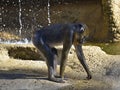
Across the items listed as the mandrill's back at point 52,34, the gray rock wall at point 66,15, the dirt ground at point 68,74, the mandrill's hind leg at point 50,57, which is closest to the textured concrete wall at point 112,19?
the gray rock wall at point 66,15

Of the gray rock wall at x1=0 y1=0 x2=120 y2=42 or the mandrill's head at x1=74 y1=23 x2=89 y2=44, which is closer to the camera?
the mandrill's head at x1=74 y1=23 x2=89 y2=44

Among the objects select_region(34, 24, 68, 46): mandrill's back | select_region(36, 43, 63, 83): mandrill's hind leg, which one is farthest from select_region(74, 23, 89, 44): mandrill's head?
select_region(36, 43, 63, 83): mandrill's hind leg

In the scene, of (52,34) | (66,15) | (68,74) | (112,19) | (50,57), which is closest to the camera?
(50,57)

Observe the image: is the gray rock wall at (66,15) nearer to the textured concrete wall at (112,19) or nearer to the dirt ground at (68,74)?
the textured concrete wall at (112,19)

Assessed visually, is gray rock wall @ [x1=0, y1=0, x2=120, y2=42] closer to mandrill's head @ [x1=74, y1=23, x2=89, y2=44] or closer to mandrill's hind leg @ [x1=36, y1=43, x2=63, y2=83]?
mandrill's head @ [x1=74, y1=23, x2=89, y2=44]

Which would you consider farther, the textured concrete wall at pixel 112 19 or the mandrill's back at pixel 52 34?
the textured concrete wall at pixel 112 19

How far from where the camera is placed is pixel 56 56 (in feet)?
25.1

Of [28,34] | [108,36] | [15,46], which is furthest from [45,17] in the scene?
[15,46]

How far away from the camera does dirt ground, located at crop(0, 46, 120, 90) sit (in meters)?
7.27

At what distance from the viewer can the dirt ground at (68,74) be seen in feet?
23.9

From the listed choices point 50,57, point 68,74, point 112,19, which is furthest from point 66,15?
point 50,57

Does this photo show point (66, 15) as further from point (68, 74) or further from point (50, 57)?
point (50, 57)

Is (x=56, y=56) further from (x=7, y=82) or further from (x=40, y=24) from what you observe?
(x=40, y=24)

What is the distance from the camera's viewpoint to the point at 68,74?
27.1ft
